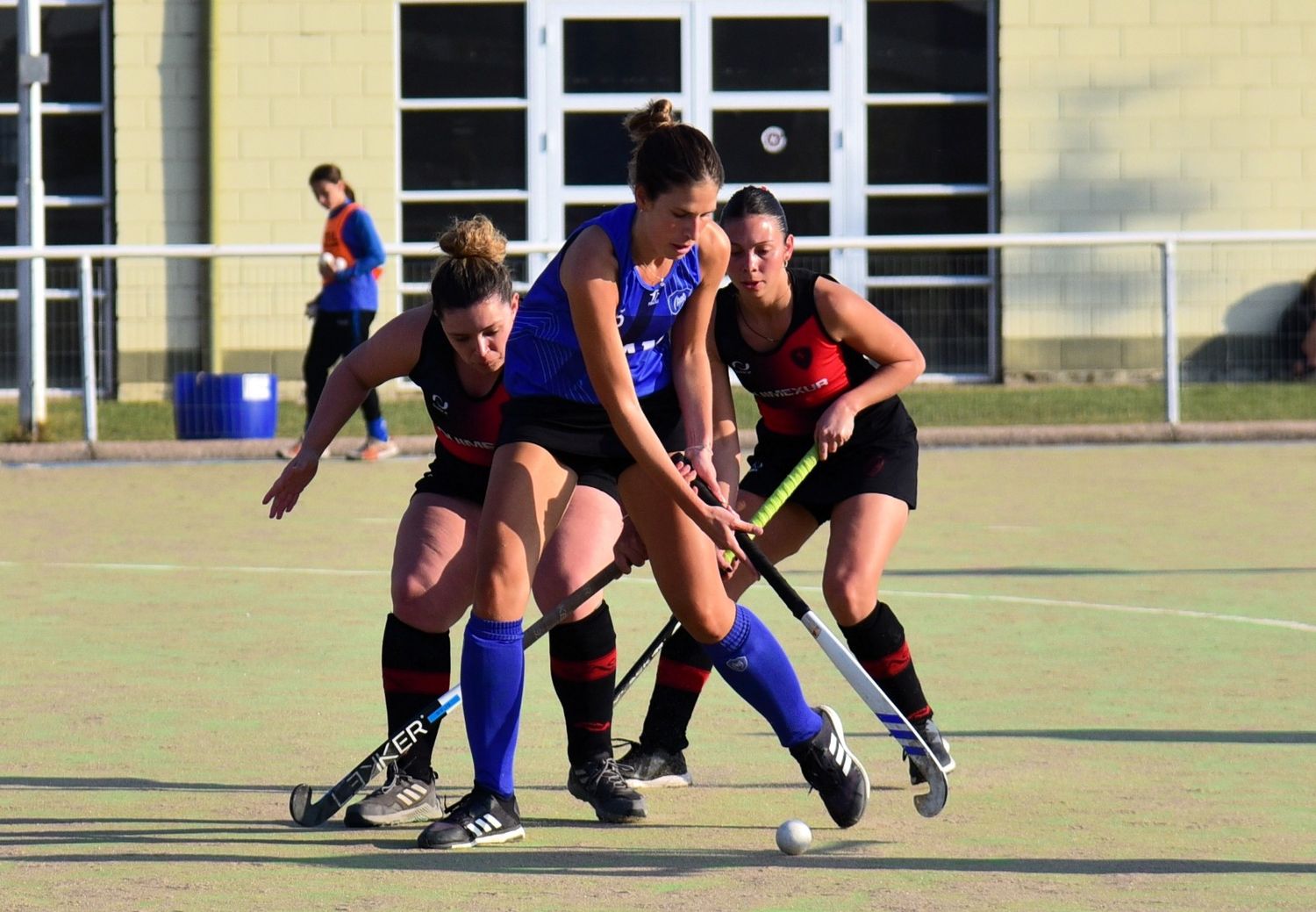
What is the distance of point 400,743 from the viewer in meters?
5.31

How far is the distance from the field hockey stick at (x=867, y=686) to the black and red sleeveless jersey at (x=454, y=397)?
0.64m

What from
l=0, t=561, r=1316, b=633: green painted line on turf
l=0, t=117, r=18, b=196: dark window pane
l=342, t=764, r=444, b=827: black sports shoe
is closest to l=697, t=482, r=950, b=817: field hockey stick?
l=342, t=764, r=444, b=827: black sports shoe

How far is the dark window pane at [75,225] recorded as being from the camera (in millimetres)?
19562

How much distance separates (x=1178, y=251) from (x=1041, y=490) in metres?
4.72

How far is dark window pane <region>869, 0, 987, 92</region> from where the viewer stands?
63.4 ft

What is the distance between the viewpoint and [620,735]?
6.30 m

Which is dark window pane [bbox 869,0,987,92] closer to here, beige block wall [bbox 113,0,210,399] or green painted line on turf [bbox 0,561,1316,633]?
beige block wall [bbox 113,0,210,399]

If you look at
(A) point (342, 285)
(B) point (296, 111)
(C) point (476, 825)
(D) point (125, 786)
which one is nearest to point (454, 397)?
(C) point (476, 825)

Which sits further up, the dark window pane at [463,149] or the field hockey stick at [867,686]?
the dark window pane at [463,149]

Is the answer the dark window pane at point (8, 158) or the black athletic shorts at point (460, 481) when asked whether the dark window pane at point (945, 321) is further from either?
the black athletic shorts at point (460, 481)

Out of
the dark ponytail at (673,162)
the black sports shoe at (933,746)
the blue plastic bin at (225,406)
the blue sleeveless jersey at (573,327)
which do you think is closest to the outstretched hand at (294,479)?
the blue sleeveless jersey at (573,327)

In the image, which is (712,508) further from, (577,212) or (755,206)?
(577,212)

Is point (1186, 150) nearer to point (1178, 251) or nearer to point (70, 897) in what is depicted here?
point (1178, 251)

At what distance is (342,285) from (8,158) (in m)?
6.31
